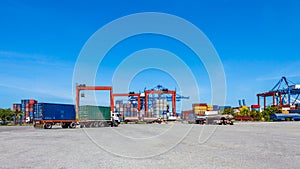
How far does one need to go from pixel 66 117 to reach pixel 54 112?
7.95 feet

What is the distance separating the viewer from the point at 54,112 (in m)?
36.8

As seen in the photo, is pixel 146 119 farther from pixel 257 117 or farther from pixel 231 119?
pixel 257 117

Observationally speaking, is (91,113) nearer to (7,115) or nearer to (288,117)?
(7,115)

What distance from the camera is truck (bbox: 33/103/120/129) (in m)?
35.5

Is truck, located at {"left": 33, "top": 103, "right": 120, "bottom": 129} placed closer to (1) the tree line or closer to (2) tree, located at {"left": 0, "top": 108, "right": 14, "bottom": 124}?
(1) the tree line

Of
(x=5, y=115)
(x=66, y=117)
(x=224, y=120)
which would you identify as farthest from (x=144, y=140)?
(x=5, y=115)

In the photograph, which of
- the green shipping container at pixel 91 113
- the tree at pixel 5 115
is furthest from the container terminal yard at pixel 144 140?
the tree at pixel 5 115

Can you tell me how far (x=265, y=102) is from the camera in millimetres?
128125

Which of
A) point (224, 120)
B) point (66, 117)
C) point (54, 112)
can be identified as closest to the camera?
point (54, 112)

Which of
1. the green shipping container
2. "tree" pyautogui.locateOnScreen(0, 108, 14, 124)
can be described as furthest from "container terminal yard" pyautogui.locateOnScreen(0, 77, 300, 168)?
"tree" pyautogui.locateOnScreen(0, 108, 14, 124)

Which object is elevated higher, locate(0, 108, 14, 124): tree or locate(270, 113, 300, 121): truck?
locate(0, 108, 14, 124): tree

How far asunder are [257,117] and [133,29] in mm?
97108

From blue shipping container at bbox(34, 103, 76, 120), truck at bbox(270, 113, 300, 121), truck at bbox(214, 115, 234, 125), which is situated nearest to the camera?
blue shipping container at bbox(34, 103, 76, 120)

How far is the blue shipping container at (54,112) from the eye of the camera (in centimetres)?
3525
